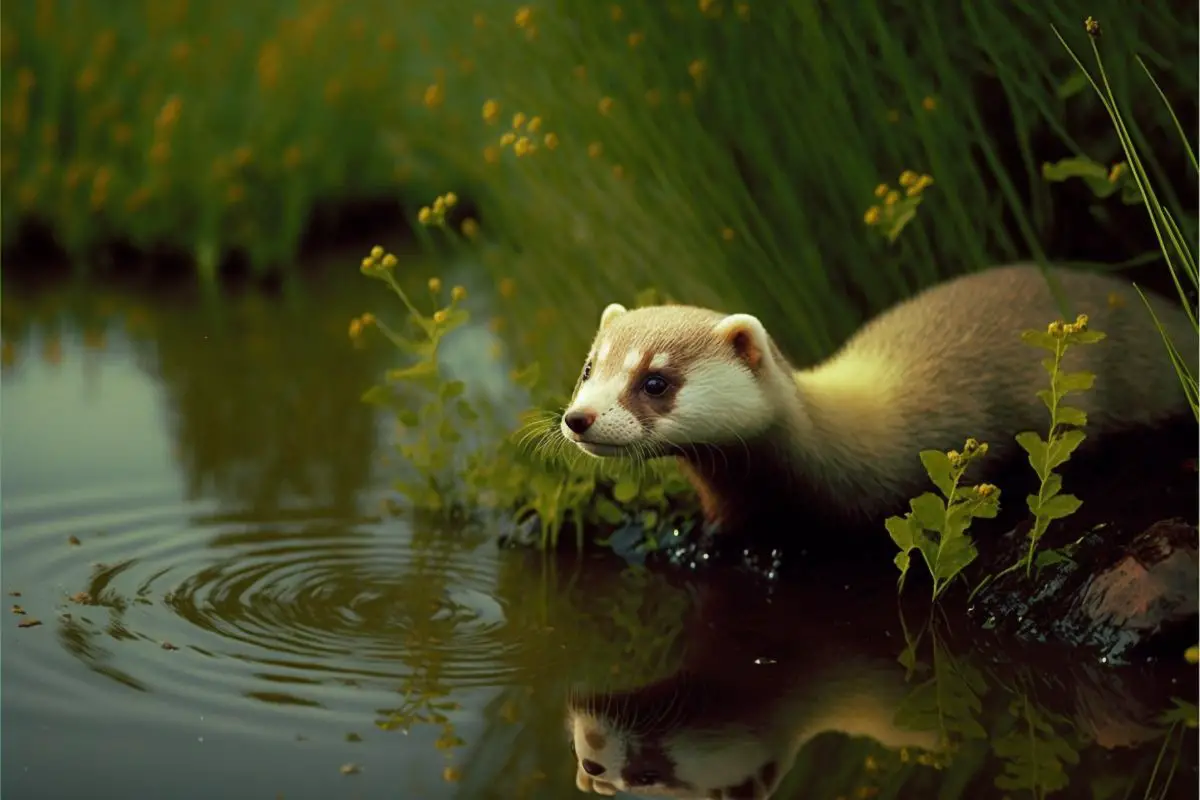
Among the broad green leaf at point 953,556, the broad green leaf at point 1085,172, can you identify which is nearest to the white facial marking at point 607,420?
the broad green leaf at point 953,556

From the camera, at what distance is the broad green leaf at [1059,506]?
3652 mm

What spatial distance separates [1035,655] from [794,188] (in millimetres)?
1675

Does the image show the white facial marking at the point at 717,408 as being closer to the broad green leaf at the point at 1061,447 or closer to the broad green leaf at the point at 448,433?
the broad green leaf at the point at 1061,447

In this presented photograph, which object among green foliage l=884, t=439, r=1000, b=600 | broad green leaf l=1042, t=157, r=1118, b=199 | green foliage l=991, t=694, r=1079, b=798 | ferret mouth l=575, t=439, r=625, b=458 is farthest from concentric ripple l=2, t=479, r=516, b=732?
broad green leaf l=1042, t=157, r=1118, b=199

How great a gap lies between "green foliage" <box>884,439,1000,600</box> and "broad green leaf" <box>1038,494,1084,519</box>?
104mm

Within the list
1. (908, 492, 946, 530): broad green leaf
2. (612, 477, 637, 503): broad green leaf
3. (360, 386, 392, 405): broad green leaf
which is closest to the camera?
(908, 492, 946, 530): broad green leaf

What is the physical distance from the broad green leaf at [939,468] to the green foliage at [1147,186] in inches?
20.7

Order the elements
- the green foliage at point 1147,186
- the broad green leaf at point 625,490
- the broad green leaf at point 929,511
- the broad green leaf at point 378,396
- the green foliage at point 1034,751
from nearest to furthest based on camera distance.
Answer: the green foliage at point 1034,751
the green foliage at point 1147,186
the broad green leaf at point 929,511
the broad green leaf at point 625,490
the broad green leaf at point 378,396

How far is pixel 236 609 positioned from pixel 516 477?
39.0 inches

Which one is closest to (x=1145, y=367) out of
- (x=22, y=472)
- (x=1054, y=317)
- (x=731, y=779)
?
(x=1054, y=317)

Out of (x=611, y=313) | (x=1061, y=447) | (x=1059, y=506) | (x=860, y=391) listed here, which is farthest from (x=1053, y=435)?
(x=611, y=313)

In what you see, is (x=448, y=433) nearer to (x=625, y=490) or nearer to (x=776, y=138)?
(x=625, y=490)

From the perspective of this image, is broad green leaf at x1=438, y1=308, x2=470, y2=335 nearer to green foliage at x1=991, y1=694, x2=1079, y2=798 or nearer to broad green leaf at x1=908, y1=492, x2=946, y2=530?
broad green leaf at x1=908, y1=492, x2=946, y2=530

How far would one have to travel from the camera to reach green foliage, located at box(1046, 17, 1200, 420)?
3250mm
